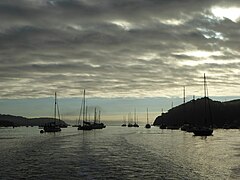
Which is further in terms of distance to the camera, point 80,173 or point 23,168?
point 23,168

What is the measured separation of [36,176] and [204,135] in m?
103

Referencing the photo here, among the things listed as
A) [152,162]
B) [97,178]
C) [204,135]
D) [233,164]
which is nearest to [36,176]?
[97,178]

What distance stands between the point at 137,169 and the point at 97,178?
27.6ft

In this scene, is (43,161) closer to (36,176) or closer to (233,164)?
(36,176)

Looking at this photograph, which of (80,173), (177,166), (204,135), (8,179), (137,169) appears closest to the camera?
(8,179)

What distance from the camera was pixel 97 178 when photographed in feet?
130

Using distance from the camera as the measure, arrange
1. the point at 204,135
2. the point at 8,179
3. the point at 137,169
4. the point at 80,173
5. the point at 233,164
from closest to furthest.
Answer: the point at 8,179 < the point at 80,173 < the point at 137,169 < the point at 233,164 < the point at 204,135

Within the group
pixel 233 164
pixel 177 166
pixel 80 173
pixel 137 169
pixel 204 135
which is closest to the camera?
pixel 80 173

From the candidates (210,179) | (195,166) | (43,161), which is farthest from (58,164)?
(210,179)

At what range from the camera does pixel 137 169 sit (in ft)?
154

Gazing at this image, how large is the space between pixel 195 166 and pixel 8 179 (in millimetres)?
23162

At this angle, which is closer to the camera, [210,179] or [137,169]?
[210,179]

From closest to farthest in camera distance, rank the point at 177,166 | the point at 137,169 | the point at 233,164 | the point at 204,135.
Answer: the point at 137,169
the point at 177,166
the point at 233,164
the point at 204,135

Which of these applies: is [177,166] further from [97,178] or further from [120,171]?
[97,178]
